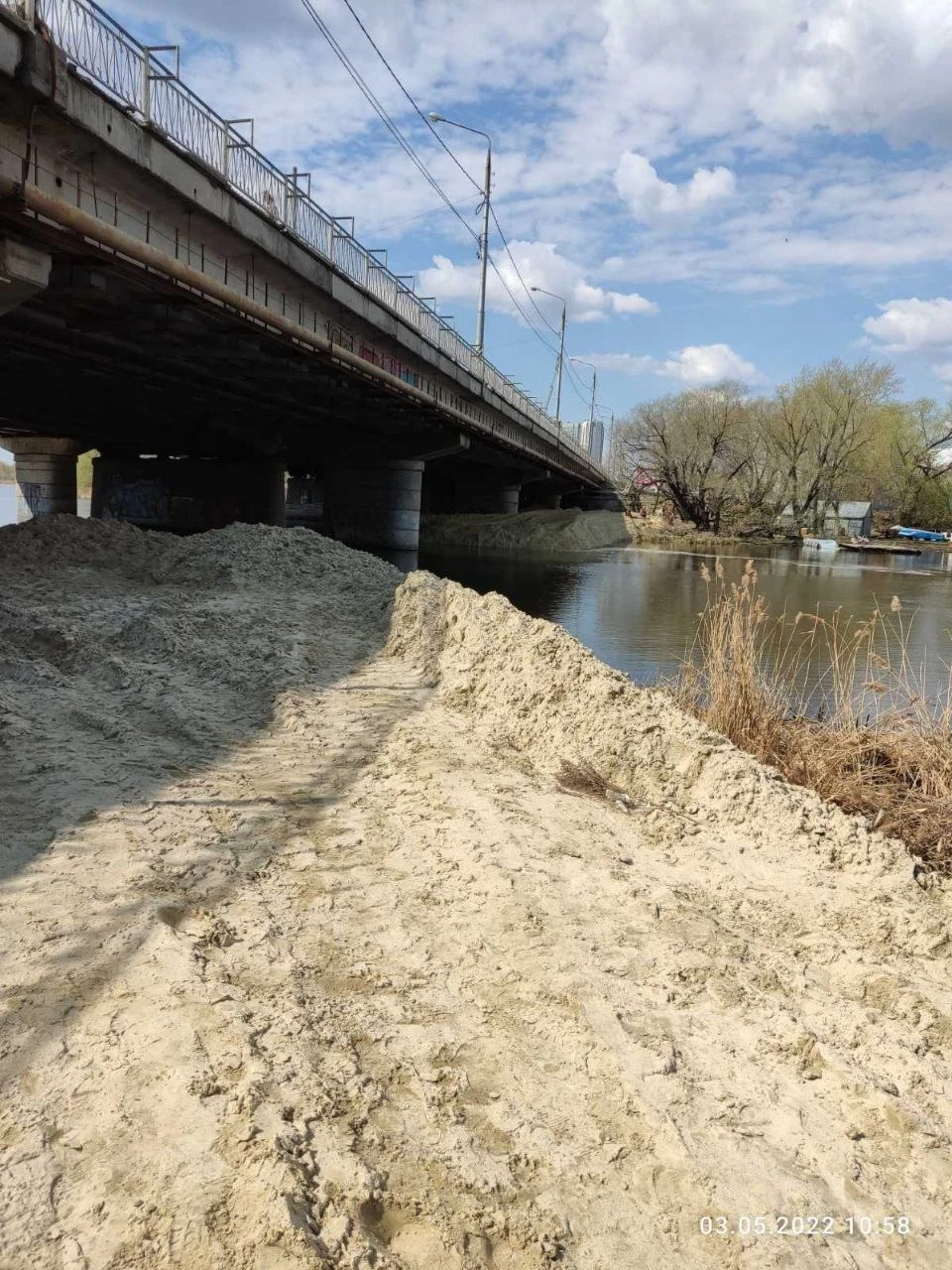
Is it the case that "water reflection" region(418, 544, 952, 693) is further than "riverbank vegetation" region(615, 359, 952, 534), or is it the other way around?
"riverbank vegetation" region(615, 359, 952, 534)

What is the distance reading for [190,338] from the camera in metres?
18.3

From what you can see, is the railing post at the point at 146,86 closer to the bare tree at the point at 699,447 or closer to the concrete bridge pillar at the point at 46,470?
the concrete bridge pillar at the point at 46,470

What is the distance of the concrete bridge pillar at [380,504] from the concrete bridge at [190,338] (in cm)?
8

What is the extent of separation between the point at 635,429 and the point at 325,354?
2177 inches

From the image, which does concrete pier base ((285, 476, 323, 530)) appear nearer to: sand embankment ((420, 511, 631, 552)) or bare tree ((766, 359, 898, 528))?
sand embankment ((420, 511, 631, 552))

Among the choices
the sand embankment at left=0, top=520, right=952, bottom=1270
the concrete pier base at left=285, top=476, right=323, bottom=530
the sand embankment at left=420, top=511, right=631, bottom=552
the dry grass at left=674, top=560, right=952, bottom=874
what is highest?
the concrete pier base at left=285, top=476, right=323, bottom=530

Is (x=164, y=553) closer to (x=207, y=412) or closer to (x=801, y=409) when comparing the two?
(x=207, y=412)

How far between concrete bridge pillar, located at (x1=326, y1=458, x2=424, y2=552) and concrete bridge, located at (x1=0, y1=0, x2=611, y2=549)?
84 mm

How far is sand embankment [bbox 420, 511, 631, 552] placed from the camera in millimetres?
48125

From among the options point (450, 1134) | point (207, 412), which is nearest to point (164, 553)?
point (450, 1134)

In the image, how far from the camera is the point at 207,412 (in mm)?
30734

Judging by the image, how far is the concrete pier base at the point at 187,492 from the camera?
37531mm

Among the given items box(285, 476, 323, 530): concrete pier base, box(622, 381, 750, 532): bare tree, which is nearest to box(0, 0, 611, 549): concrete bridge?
box(285, 476, 323, 530): concrete pier base

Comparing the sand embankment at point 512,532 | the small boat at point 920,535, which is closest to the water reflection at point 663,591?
the sand embankment at point 512,532
